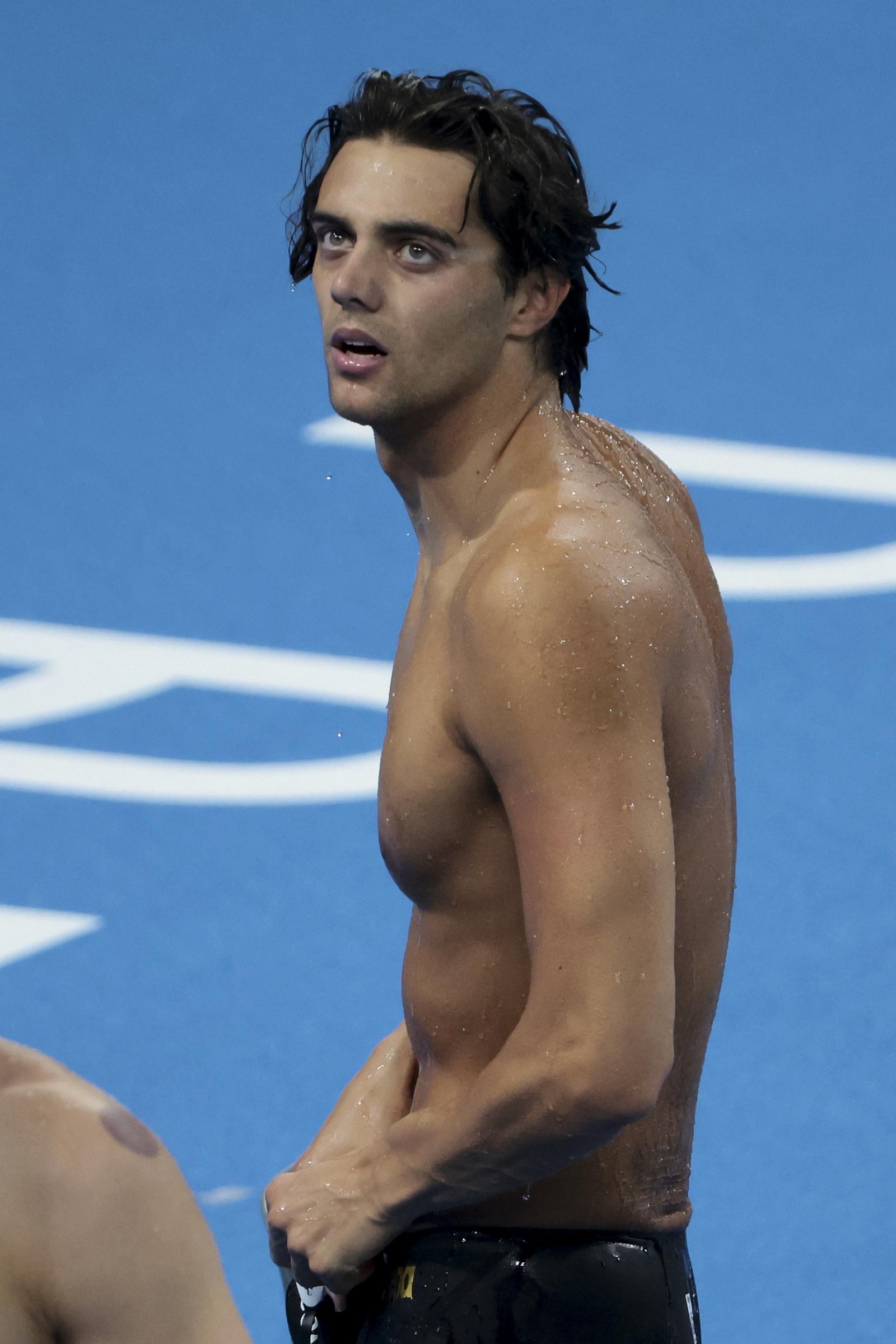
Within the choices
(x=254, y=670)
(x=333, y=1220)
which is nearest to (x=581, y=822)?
(x=333, y=1220)

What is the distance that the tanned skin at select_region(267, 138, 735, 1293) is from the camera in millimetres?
1802

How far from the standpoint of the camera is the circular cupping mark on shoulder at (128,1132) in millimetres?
1363

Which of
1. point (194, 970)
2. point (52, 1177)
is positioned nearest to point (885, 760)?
point (194, 970)

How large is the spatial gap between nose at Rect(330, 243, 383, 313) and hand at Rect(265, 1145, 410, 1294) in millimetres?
859

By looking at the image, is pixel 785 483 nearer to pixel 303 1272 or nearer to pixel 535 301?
pixel 535 301

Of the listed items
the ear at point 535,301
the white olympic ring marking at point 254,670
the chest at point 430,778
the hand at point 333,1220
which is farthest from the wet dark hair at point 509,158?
the white olympic ring marking at point 254,670

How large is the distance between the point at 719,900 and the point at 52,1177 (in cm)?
94

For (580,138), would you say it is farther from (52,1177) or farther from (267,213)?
(52,1177)

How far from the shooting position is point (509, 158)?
203 cm

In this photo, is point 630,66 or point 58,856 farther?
point 630,66

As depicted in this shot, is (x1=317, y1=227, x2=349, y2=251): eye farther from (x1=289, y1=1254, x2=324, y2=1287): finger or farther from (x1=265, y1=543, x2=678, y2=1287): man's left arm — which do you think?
(x1=289, y1=1254, x2=324, y2=1287): finger

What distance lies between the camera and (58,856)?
4469mm

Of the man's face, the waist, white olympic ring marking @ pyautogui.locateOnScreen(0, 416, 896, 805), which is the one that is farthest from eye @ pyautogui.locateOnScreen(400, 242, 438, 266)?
white olympic ring marking @ pyautogui.locateOnScreen(0, 416, 896, 805)

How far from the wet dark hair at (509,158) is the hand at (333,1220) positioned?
0.87 meters
